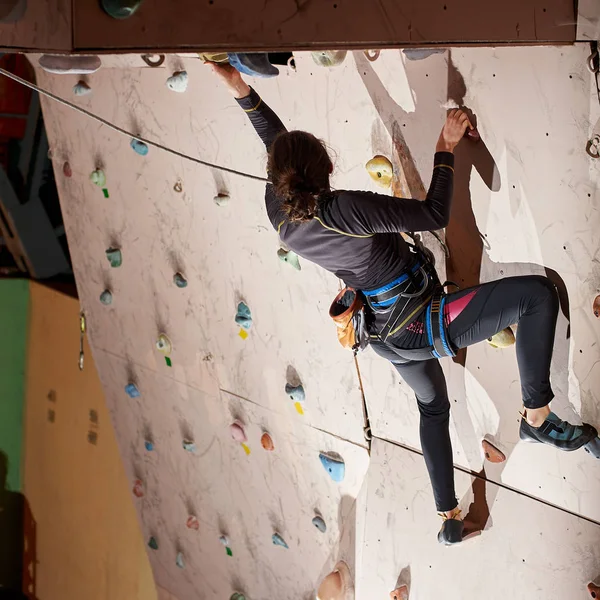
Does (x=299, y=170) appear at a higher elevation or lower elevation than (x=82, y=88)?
lower

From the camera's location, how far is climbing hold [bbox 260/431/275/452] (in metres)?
3.23

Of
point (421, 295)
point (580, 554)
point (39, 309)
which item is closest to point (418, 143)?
point (421, 295)

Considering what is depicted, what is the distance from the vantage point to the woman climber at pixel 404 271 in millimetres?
1717

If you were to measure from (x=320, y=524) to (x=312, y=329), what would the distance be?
987 mm

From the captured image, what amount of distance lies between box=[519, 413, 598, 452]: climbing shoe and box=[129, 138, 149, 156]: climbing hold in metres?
1.71

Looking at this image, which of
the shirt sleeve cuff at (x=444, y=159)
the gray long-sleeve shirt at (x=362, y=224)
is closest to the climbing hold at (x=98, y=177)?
the gray long-sleeve shirt at (x=362, y=224)

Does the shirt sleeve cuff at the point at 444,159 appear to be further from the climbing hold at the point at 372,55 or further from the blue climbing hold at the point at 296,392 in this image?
the blue climbing hold at the point at 296,392

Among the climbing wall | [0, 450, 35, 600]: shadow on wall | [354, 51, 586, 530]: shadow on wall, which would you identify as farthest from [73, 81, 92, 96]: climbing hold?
[0, 450, 35, 600]: shadow on wall

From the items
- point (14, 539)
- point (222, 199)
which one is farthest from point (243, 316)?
point (14, 539)

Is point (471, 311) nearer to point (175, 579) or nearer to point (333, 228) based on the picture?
point (333, 228)

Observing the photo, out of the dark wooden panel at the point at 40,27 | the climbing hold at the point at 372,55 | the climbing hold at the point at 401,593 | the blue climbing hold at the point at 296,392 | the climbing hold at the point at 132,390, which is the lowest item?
the climbing hold at the point at 401,593

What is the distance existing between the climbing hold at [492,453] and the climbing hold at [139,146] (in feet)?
5.27

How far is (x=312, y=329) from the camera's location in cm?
275

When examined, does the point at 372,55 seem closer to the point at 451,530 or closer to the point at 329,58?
the point at 329,58
